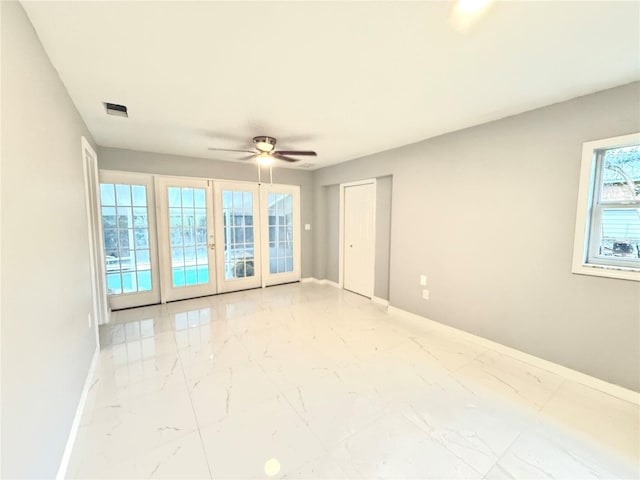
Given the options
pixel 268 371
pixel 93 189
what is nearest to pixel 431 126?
pixel 268 371

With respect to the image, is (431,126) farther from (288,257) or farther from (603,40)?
(288,257)

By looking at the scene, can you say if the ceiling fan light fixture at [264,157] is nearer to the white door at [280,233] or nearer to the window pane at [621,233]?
the white door at [280,233]

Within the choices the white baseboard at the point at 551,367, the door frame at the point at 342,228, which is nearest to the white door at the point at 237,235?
the door frame at the point at 342,228

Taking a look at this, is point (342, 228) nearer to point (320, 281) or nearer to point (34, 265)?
point (320, 281)

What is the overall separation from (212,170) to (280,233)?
→ 1657 millimetres

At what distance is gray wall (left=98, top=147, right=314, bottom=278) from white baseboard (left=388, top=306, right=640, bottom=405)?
2981 mm

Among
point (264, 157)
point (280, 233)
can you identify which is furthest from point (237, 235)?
point (264, 157)

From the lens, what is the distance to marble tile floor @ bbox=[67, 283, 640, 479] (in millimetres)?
1508

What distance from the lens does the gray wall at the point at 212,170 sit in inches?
148

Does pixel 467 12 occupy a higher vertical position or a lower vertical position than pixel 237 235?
higher

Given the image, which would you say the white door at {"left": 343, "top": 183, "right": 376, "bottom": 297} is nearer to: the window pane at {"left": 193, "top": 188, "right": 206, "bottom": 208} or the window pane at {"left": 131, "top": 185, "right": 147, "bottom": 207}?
the window pane at {"left": 193, "top": 188, "right": 206, "bottom": 208}

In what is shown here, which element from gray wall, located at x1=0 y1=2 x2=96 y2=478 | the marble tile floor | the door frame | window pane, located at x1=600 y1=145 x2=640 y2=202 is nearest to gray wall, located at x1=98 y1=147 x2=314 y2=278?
the door frame

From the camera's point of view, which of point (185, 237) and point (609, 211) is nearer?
point (609, 211)

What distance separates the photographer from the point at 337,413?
6.22 ft
